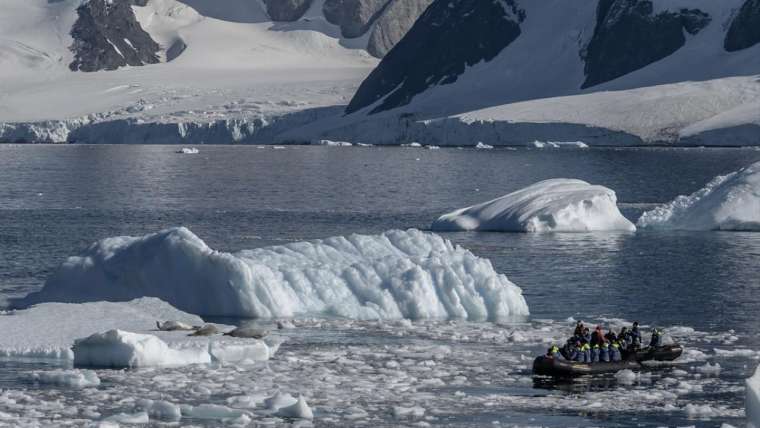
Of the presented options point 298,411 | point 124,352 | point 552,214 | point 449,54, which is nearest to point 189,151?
point 449,54

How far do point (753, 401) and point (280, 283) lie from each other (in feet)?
53.6

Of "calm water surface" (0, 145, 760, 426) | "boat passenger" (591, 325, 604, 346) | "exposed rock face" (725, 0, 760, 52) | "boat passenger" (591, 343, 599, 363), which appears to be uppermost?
"exposed rock face" (725, 0, 760, 52)

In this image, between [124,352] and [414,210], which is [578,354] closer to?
[124,352]

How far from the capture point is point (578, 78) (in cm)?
17625

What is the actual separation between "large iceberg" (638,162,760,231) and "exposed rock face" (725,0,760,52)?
10544 cm

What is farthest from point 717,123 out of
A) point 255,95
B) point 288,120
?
point 255,95

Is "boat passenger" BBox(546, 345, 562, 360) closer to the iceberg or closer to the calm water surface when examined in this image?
the calm water surface

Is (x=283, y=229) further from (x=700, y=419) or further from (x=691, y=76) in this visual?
(x=691, y=76)

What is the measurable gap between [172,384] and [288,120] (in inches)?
5720

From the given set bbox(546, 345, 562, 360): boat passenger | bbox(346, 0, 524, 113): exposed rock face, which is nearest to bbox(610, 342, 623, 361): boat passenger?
bbox(546, 345, 562, 360): boat passenger

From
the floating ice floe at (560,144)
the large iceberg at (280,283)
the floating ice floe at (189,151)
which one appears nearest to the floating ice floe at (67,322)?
the large iceberg at (280,283)

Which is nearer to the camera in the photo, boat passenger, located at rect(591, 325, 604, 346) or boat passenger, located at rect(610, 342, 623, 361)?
boat passenger, located at rect(591, 325, 604, 346)

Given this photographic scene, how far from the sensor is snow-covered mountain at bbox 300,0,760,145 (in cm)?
14075

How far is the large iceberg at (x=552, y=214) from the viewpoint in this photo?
6059 centimetres
